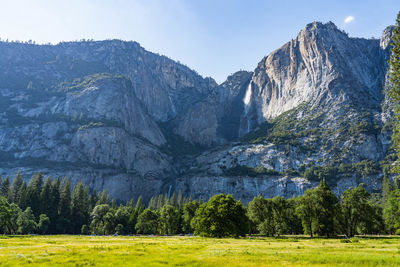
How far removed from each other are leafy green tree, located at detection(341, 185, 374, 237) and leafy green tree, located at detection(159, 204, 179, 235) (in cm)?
6303

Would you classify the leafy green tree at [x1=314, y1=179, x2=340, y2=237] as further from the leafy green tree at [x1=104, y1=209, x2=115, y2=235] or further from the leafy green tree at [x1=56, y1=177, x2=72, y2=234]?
the leafy green tree at [x1=56, y1=177, x2=72, y2=234]

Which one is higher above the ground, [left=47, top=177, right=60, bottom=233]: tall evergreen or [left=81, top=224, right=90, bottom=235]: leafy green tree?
[left=47, top=177, right=60, bottom=233]: tall evergreen

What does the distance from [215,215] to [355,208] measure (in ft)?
130

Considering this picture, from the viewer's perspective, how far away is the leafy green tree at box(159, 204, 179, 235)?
110 metres

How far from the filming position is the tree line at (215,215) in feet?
241

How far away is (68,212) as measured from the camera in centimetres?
11538

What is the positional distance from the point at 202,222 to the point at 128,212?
61751 millimetres

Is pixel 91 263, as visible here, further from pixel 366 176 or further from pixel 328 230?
pixel 366 176

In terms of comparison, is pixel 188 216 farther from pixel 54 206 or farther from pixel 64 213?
pixel 54 206

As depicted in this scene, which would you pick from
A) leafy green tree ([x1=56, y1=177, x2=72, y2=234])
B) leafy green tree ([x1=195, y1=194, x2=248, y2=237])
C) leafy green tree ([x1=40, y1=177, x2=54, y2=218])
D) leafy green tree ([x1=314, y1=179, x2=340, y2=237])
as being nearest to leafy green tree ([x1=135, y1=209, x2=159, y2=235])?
leafy green tree ([x1=56, y1=177, x2=72, y2=234])

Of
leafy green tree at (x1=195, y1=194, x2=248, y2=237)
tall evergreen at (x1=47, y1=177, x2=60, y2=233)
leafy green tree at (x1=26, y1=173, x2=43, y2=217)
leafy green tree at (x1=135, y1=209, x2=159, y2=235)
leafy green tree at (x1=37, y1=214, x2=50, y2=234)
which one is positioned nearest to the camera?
leafy green tree at (x1=195, y1=194, x2=248, y2=237)

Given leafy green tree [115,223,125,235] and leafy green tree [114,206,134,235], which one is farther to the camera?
leafy green tree [114,206,134,235]

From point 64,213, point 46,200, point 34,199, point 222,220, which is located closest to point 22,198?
point 34,199

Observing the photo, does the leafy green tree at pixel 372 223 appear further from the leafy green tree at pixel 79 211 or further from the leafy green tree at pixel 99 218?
the leafy green tree at pixel 79 211
